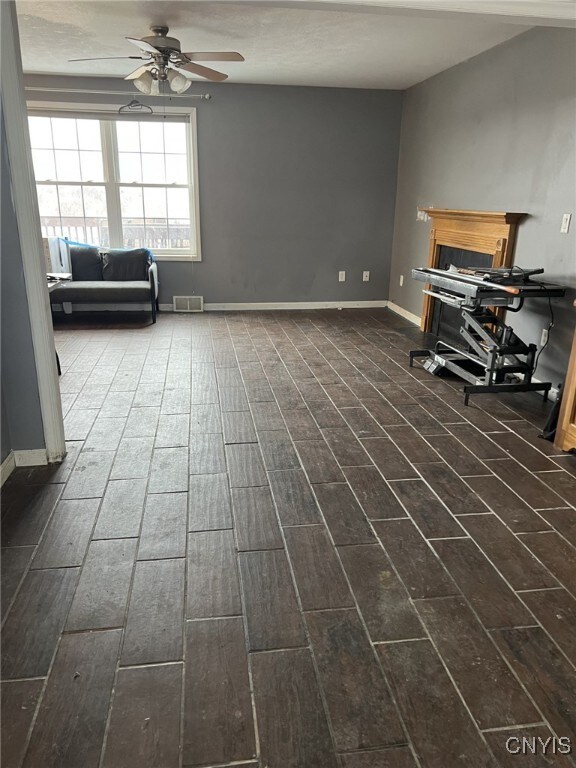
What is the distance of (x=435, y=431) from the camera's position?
3270mm

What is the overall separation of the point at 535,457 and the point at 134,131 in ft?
18.2

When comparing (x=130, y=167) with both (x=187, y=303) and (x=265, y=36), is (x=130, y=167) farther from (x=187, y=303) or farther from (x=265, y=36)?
(x=265, y=36)

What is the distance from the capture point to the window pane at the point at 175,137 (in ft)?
20.1

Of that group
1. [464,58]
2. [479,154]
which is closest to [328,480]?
[479,154]

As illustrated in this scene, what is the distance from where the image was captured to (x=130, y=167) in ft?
20.3

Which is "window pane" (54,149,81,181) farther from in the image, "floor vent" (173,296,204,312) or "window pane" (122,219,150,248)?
"floor vent" (173,296,204,312)

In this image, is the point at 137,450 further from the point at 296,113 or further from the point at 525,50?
the point at 296,113

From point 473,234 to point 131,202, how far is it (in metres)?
3.94

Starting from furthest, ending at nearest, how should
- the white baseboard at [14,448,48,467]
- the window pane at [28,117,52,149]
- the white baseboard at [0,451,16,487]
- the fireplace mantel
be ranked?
the window pane at [28,117,52,149] < the fireplace mantel < the white baseboard at [14,448,48,467] < the white baseboard at [0,451,16,487]

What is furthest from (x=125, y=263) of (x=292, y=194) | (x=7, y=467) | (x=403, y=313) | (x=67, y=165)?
(x=7, y=467)

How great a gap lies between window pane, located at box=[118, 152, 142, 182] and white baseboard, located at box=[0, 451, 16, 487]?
14.7 feet

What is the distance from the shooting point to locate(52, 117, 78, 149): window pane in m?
5.91

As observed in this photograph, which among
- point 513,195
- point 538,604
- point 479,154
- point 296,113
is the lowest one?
point 538,604

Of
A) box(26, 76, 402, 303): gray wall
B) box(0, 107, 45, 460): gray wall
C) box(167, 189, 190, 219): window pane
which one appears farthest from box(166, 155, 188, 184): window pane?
box(0, 107, 45, 460): gray wall
